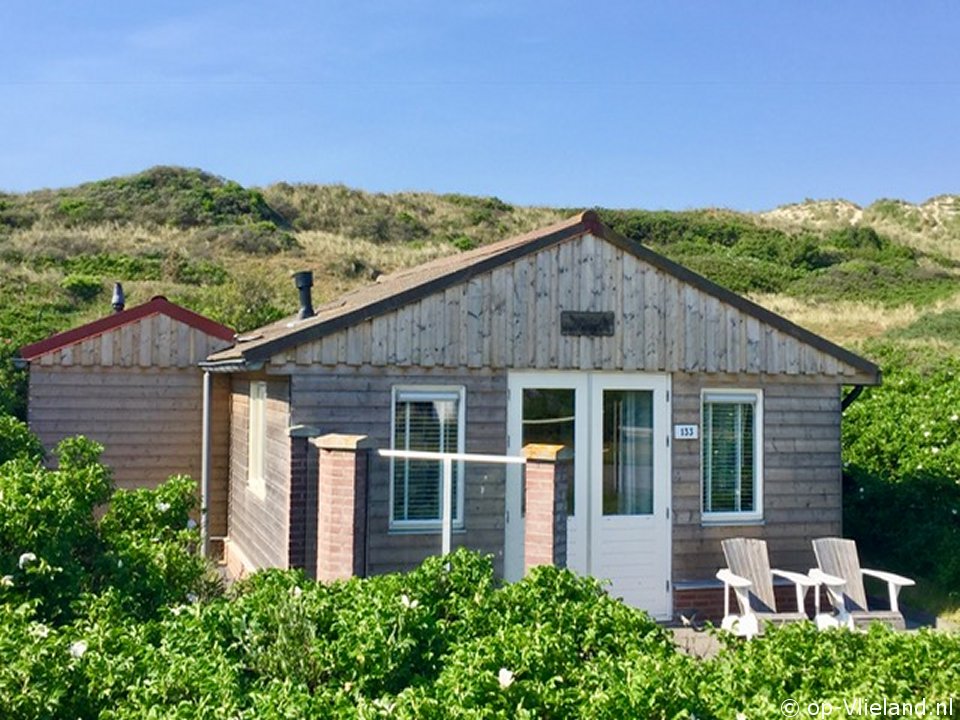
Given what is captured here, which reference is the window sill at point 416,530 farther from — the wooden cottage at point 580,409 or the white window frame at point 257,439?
the white window frame at point 257,439

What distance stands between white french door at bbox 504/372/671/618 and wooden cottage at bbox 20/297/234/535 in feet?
17.5

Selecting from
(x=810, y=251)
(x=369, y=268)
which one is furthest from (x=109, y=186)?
(x=810, y=251)

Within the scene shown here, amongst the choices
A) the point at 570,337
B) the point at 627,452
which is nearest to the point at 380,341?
the point at 570,337

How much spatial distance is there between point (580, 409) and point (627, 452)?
0.70 metres

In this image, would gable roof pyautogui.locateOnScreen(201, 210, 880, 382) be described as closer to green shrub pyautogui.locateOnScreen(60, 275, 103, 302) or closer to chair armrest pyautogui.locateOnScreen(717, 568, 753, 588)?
chair armrest pyautogui.locateOnScreen(717, 568, 753, 588)

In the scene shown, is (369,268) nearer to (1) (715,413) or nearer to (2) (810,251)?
(2) (810,251)

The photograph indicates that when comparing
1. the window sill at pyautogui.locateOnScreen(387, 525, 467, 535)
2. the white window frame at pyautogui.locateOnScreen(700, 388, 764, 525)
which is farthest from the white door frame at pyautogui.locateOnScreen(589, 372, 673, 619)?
the window sill at pyautogui.locateOnScreen(387, 525, 467, 535)

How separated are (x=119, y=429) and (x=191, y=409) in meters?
0.96

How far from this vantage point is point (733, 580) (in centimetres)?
907

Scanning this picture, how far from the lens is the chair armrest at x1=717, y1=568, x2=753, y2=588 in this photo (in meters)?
9.02

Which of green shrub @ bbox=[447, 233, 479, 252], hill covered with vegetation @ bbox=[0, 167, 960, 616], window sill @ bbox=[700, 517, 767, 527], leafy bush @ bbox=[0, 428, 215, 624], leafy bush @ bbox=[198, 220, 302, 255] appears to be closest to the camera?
leafy bush @ bbox=[0, 428, 215, 624]

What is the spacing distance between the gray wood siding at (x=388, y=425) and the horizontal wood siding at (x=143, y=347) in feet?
15.2

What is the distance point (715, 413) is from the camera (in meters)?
10.3

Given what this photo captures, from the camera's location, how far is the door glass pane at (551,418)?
958 centimetres
